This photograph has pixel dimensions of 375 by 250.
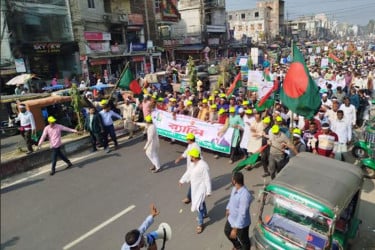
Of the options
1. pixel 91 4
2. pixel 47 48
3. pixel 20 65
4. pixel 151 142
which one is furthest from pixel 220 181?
pixel 91 4

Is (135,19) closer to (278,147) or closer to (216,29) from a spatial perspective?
(216,29)

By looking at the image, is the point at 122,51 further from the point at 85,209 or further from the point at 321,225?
the point at 321,225

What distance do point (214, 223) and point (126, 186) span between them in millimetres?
2755

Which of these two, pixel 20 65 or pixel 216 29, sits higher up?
pixel 216 29

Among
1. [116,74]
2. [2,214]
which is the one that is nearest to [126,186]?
[2,214]

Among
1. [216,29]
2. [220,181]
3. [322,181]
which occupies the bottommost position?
[220,181]

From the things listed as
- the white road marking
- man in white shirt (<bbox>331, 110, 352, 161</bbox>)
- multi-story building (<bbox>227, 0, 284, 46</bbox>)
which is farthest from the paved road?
multi-story building (<bbox>227, 0, 284, 46</bbox>)

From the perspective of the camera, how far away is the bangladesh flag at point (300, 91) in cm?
744

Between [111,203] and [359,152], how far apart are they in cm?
707

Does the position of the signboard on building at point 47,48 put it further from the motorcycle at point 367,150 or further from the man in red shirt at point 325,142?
the motorcycle at point 367,150

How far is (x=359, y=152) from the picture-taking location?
8891mm

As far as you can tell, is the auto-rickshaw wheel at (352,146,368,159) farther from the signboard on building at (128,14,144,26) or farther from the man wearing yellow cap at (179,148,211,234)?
the signboard on building at (128,14,144,26)

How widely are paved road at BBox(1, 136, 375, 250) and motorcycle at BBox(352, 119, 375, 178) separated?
0.52 metres

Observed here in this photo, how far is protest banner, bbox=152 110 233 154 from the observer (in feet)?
31.0
